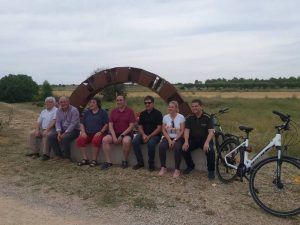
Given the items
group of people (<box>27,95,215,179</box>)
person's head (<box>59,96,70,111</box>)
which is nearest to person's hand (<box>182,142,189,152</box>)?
group of people (<box>27,95,215,179</box>)

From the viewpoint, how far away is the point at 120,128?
26.2ft

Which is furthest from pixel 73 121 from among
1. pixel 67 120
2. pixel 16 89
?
pixel 16 89

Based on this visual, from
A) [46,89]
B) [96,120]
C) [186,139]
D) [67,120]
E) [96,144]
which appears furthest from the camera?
[46,89]

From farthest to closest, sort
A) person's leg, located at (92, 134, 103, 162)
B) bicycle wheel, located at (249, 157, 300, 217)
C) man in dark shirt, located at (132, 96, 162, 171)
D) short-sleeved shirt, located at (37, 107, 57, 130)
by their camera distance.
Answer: short-sleeved shirt, located at (37, 107, 57, 130), person's leg, located at (92, 134, 103, 162), man in dark shirt, located at (132, 96, 162, 171), bicycle wheel, located at (249, 157, 300, 217)

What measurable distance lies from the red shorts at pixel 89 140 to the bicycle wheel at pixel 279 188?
3206mm

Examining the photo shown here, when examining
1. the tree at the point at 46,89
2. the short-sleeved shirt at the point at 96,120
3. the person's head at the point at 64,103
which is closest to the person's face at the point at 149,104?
the short-sleeved shirt at the point at 96,120

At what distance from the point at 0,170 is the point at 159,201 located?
3.71m

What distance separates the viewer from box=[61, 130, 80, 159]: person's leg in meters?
8.57

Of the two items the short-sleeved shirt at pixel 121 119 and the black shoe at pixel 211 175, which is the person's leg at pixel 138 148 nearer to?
the short-sleeved shirt at pixel 121 119

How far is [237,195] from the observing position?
626cm

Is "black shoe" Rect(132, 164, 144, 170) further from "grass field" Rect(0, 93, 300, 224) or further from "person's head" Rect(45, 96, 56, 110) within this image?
"person's head" Rect(45, 96, 56, 110)

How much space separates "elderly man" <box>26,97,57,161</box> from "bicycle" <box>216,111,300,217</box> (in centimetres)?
403

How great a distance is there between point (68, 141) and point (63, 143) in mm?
112

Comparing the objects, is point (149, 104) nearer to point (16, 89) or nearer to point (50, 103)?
point (50, 103)
